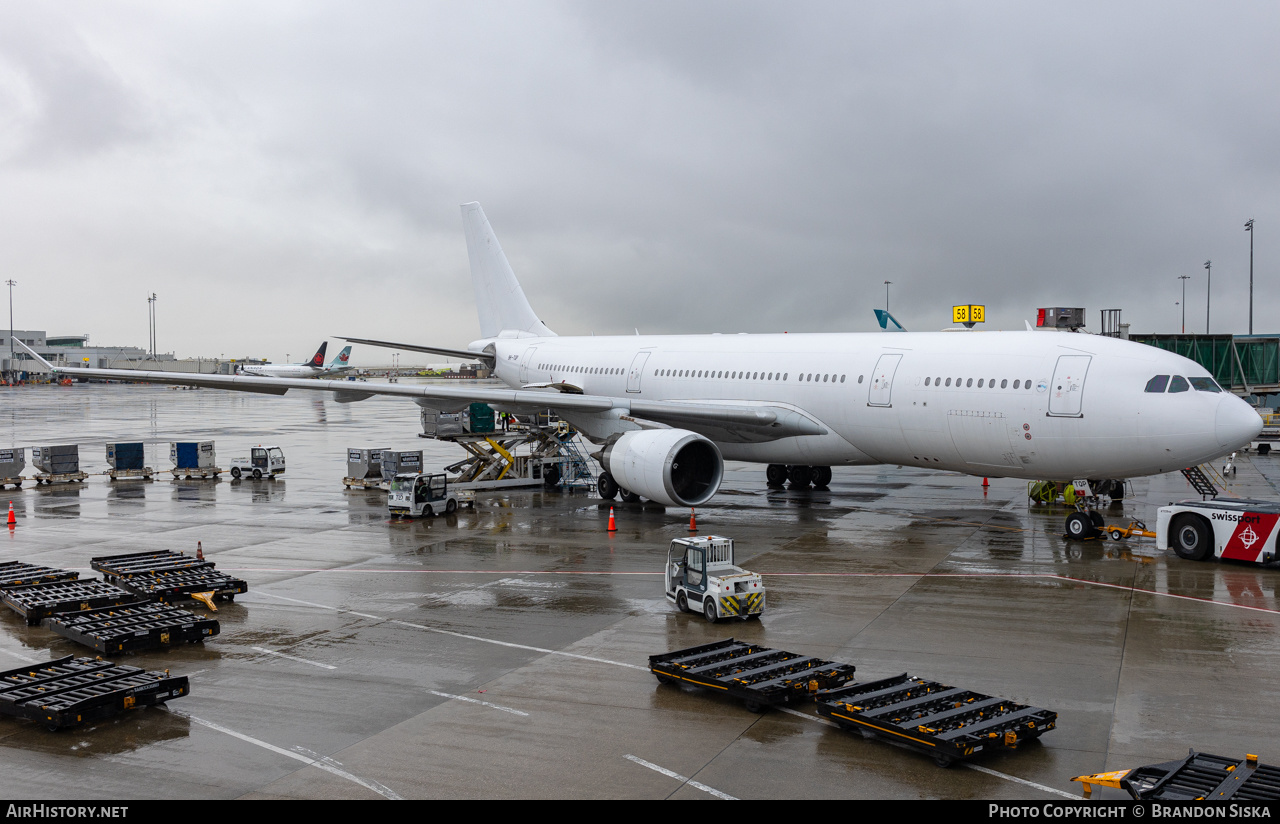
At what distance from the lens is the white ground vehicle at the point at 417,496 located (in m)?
24.1

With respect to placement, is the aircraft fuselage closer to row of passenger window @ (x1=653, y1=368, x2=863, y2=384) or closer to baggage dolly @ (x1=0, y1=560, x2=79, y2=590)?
row of passenger window @ (x1=653, y1=368, x2=863, y2=384)

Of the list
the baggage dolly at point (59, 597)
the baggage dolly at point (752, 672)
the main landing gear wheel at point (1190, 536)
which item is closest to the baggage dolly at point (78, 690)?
the baggage dolly at point (59, 597)

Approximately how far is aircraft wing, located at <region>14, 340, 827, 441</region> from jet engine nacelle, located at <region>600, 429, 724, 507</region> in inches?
55.6

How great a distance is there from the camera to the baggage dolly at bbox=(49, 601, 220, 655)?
1275 centimetres

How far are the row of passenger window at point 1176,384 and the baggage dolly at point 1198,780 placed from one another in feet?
37.6

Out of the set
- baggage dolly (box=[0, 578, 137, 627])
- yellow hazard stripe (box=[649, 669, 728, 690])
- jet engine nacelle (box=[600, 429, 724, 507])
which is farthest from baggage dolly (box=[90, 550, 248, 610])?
jet engine nacelle (box=[600, 429, 724, 507])

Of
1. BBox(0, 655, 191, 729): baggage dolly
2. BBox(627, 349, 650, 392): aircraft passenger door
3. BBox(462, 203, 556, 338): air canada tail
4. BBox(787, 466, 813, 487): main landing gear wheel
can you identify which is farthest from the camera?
BBox(462, 203, 556, 338): air canada tail

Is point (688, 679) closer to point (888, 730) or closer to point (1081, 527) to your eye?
point (888, 730)

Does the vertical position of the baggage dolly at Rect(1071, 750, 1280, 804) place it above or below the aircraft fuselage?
below

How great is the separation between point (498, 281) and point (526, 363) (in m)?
4.08

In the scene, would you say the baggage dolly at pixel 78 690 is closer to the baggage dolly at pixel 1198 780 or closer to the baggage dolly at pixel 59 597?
the baggage dolly at pixel 59 597

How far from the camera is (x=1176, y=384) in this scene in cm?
1867

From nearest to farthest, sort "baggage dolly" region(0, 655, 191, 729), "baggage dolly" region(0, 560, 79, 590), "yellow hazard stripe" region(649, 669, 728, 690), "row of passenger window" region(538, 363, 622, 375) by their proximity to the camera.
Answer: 1. "baggage dolly" region(0, 655, 191, 729)
2. "yellow hazard stripe" region(649, 669, 728, 690)
3. "baggage dolly" region(0, 560, 79, 590)
4. "row of passenger window" region(538, 363, 622, 375)
